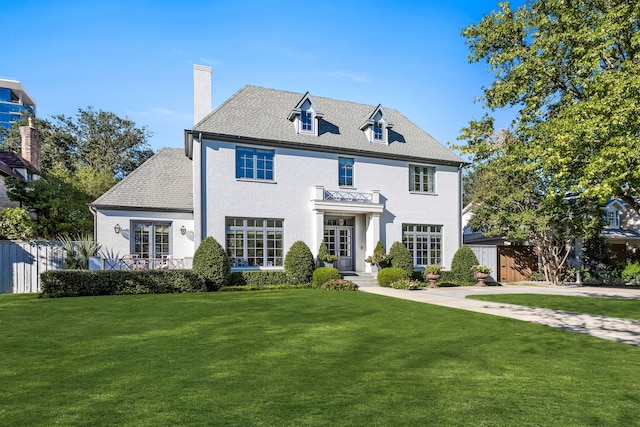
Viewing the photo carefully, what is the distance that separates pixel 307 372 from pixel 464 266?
61.8 feet

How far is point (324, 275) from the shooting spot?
1852 centimetres

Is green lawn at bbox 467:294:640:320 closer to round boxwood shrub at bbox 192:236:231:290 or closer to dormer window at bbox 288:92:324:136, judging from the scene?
round boxwood shrub at bbox 192:236:231:290

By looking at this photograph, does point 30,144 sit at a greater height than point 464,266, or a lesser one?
greater

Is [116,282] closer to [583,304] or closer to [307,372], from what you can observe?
[307,372]

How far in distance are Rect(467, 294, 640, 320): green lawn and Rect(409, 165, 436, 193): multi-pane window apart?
9160 mm

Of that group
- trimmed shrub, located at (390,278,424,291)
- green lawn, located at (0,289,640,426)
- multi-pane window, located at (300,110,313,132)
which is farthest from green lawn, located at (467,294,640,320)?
multi-pane window, located at (300,110,313,132)

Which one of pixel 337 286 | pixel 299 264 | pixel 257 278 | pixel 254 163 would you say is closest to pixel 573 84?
pixel 337 286

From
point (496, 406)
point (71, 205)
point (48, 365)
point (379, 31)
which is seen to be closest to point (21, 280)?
point (71, 205)

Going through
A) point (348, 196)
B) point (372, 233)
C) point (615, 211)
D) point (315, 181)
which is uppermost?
point (315, 181)

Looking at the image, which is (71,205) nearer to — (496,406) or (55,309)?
(55,309)

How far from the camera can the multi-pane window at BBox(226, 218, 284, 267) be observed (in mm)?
19062

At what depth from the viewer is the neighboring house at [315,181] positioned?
62.1 feet

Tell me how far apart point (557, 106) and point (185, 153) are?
18.6 meters

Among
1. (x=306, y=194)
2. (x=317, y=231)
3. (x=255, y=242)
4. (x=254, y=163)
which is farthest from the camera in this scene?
(x=306, y=194)
